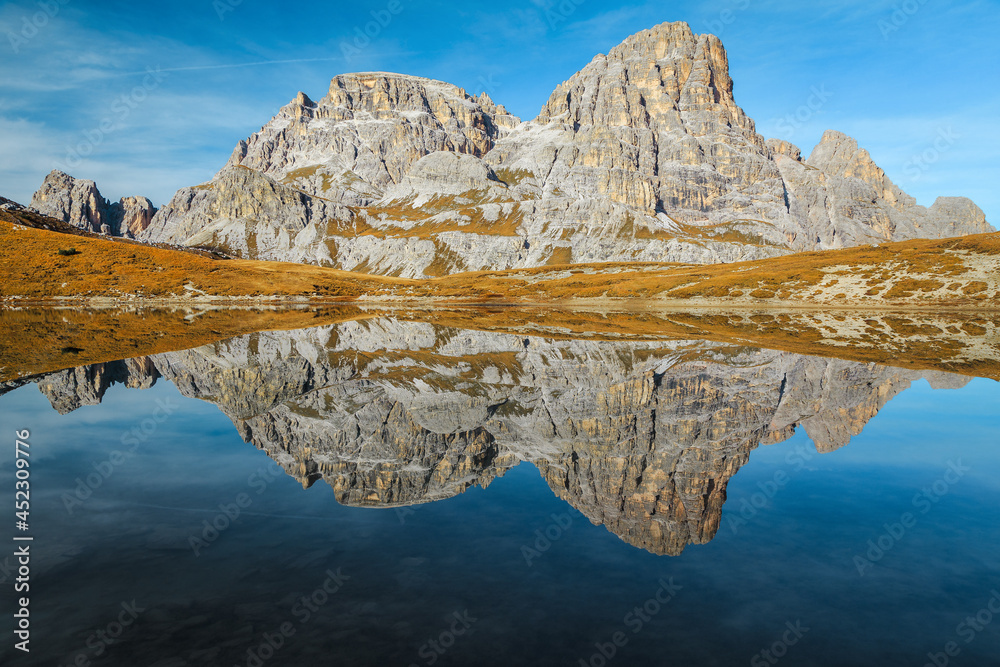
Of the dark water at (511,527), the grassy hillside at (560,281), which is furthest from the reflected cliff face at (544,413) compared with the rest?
the grassy hillside at (560,281)

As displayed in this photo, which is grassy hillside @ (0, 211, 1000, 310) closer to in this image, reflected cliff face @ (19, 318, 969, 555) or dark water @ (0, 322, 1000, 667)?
reflected cliff face @ (19, 318, 969, 555)

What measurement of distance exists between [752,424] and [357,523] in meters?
15.6

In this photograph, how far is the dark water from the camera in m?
7.84

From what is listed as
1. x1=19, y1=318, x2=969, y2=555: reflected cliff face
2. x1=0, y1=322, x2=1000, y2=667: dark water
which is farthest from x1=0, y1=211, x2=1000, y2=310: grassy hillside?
x1=0, y1=322, x2=1000, y2=667: dark water

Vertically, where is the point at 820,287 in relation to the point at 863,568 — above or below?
above

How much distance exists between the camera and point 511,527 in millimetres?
11836

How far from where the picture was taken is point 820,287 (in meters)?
114

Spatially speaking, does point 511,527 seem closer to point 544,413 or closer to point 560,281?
point 544,413

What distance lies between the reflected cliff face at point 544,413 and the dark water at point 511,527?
0.15m

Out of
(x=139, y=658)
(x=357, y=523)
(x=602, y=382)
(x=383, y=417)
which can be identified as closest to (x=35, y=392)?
(x=383, y=417)

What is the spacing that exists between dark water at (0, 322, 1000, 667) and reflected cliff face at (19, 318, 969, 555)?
0.15 m

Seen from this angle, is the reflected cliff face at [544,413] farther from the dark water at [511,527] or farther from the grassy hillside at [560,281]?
the grassy hillside at [560,281]

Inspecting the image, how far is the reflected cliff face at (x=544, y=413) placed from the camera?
46.3 ft

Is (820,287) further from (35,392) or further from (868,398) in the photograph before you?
(35,392)
